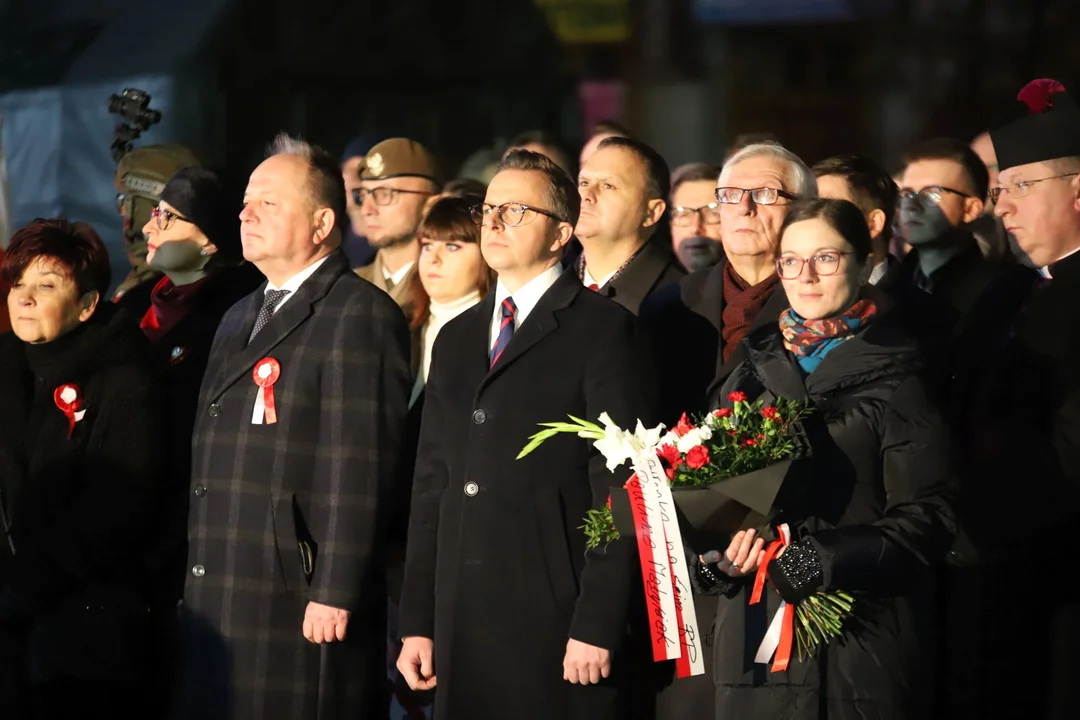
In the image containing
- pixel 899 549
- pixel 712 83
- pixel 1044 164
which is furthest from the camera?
pixel 712 83

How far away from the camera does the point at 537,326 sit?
5215 mm

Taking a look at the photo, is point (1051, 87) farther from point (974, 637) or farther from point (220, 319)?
point (220, 319)

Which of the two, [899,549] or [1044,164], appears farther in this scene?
[1044,164]

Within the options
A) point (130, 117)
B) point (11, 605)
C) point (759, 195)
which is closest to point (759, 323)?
point (759, 195)

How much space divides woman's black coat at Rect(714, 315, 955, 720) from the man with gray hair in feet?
2.73

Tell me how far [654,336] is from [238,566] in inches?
60.6

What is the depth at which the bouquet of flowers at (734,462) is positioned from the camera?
446cm

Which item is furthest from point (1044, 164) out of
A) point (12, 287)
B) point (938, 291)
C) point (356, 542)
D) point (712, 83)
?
point (712, 83)

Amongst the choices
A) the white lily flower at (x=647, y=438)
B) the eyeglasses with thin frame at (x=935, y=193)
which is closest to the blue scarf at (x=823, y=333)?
the white lily flower at (x=647, y=438)

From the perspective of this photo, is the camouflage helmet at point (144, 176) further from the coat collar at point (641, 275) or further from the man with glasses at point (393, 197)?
the coat collar at point (641, 275)

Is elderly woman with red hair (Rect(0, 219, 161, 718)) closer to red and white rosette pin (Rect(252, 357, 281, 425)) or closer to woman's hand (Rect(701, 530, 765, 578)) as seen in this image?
red and white rosette pin (Rect(252, 357, 281, 425))

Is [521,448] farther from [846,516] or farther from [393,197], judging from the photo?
[393,197]

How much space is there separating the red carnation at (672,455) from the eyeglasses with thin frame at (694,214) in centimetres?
304

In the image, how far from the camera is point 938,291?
671cm
